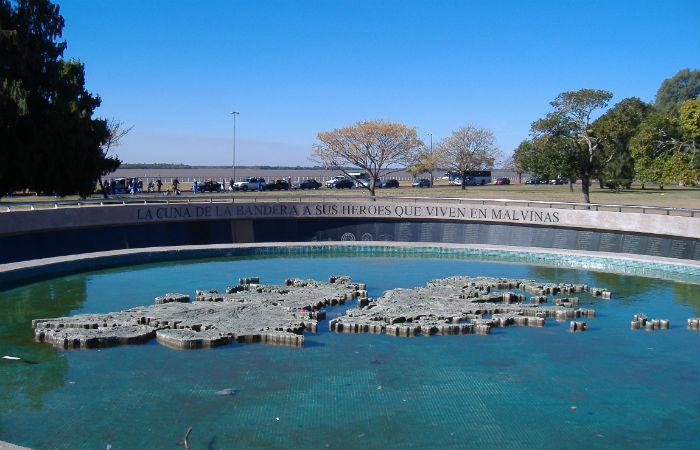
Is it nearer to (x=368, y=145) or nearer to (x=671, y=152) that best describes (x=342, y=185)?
(x=368, y=145)

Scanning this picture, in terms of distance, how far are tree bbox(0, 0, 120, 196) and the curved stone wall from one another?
2.98 metres

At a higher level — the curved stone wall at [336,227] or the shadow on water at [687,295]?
the curved stone wall at [336,227]

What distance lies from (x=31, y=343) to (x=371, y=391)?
22.3ft

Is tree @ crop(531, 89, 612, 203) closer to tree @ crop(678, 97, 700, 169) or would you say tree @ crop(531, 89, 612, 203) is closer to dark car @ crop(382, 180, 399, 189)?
tree @ crop(678, 97, 700, 169)

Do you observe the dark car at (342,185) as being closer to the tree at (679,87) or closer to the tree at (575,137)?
the tree at (575,137)

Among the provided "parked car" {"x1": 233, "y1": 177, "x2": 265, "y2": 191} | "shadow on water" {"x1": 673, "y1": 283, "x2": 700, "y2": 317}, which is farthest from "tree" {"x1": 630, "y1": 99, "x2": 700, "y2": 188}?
"parked car" {"x1": 233, "y1": 177, "x2": 265, "y2": 191}

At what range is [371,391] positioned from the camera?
11414 mm

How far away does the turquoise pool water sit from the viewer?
380 inches

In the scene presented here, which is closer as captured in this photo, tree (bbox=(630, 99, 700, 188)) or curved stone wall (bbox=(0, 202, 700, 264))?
curved stone wall (bbox=(0, 202, 700, 264))

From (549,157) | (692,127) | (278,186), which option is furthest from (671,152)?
(278,186)

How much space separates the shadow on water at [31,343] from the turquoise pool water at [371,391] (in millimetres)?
46

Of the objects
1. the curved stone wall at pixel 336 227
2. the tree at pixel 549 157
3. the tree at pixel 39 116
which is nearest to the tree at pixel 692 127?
the curved stone wall at pixel 336 227

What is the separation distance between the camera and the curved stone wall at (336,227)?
83.9 feet

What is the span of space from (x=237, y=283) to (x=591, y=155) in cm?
3326
